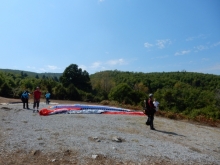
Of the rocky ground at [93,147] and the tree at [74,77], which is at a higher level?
the tree at [74,77]

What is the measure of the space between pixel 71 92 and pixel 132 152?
38.7 m

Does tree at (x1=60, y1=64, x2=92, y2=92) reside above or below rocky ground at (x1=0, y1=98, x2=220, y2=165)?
above

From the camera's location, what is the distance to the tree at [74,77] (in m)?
71.3

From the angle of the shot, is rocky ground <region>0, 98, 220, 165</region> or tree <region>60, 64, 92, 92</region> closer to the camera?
rocky ground <region>0, 98, 220, 165</region>

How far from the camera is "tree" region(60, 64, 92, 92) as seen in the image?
71.3 meters

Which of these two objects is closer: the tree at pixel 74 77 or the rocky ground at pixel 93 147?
the rocky ground at pixel 93 147

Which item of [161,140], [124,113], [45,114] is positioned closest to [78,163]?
[161,140]

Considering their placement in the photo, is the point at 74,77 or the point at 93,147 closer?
the point at 93,147

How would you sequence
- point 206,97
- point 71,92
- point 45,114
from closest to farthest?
point 45,114
point 71,92
point 206,97

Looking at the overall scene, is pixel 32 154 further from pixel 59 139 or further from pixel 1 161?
pixel 59 139

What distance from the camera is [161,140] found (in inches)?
433

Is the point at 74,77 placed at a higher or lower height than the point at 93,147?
higher

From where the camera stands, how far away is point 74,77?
73.1m

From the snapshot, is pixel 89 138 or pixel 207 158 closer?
pixel 207 158
